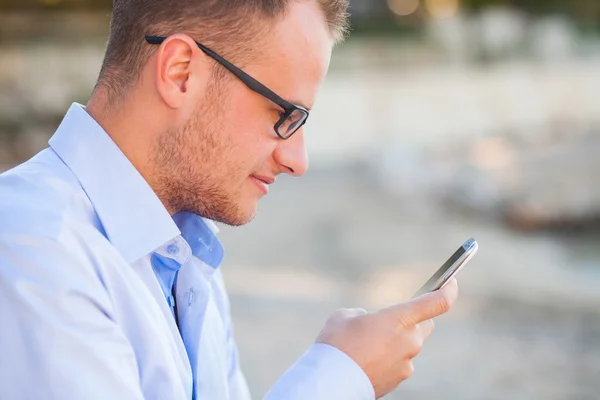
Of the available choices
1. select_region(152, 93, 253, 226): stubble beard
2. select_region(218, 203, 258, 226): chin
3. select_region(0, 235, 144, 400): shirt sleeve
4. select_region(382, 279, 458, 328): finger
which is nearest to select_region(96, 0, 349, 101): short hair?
select_region(152, 93, 253, 226): stubble beard

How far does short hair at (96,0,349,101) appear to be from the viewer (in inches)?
60.4

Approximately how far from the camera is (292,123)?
1.60 m

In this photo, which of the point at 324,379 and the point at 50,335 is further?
the point at 324,379

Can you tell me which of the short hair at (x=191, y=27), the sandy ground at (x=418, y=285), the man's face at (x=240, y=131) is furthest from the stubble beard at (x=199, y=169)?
the sandy ground at (x=418, y=285)

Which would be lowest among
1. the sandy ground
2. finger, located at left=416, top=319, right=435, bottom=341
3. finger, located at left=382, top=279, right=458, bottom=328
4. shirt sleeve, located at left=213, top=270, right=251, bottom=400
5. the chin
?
the sandy ground

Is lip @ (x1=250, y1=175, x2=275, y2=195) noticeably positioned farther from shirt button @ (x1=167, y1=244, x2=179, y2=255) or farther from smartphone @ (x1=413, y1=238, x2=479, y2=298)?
smartphone @ (x1=413, y1=238, x2=479, y2=298)

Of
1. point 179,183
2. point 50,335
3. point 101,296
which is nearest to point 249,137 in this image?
point 179,183

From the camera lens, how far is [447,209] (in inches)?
426

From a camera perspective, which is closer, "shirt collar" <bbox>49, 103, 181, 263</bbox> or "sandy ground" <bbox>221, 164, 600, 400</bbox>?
"shirt collar" <bbox>49, 103, 181, 263</bbox>

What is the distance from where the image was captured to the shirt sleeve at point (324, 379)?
1.43 meters

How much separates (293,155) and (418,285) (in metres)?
5.71

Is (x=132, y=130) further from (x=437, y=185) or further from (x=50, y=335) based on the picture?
(x=437, y=185)

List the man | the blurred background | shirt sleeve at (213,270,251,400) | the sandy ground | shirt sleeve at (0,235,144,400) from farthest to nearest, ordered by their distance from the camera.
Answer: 1. the blurred background
2. the sandy ground
3. shirt sleeve at (213,270,251,400)
4. the man
5. shirt sleeve at (0,235,144,400)

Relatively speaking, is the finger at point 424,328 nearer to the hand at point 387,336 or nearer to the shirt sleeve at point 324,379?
the hand at point 387,336
